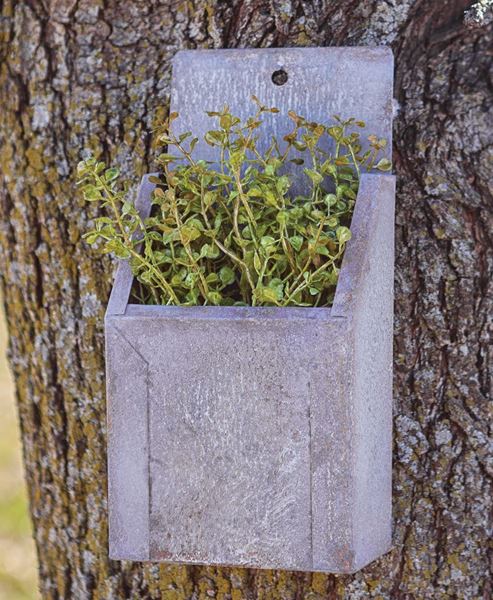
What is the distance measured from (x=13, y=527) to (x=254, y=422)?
90.2 inches

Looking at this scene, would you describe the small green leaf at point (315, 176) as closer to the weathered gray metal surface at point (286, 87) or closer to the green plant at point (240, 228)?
Answer: the green plant at point (240, 228)

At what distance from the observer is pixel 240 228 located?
1.41 metres

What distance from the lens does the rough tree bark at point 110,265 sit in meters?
1.46

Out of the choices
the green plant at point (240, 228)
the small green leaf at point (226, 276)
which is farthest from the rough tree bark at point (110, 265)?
the small green leaf at point (226, 276)

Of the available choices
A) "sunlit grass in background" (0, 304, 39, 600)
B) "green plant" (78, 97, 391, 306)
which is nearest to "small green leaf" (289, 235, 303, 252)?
"green plant" (78, 97, 391, 306)

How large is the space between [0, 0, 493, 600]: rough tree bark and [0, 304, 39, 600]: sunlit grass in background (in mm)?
1458

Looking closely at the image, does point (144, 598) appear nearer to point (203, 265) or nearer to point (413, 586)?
point (413, 586)

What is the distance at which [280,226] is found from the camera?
129 cm

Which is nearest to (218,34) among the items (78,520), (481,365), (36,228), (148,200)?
(148,200)

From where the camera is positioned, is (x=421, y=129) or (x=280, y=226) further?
(x=421, y=129)

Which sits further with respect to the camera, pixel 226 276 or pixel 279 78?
pixel 279 78

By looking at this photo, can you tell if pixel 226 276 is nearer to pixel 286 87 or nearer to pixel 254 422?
pixel 254 422

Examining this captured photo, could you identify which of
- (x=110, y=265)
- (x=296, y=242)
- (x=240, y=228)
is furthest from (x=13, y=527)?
(x=296, y=242)

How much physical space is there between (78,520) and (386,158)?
859 millimetres
